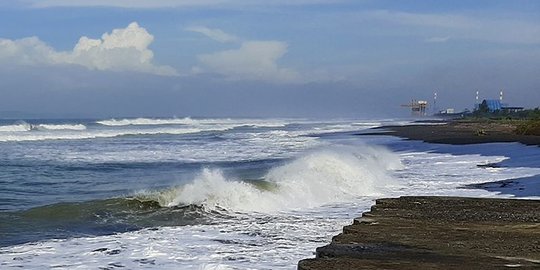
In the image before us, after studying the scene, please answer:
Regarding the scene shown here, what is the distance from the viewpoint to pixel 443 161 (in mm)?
28297

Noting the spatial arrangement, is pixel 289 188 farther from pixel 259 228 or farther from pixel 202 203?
pixel 259 228

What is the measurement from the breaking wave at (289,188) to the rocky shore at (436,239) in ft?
30.1

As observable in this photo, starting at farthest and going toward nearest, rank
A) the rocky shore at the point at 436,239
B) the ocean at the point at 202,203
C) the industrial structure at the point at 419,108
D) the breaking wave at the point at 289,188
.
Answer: the industrial structure at the point at 419,108 < the breaking wave at the point at 289,188 < the ocean at the point at 202,203 < the rocky shore at the point at 436,239

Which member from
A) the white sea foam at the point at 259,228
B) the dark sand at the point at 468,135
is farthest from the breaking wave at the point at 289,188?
the dark sand at the point at 468,135

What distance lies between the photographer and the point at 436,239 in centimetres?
525

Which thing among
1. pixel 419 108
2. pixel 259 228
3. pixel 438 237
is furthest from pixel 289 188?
pixel 419 108

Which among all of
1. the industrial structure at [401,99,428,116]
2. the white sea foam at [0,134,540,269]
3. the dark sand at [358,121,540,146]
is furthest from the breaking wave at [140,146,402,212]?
the industrial structure at [401,99,428,116]

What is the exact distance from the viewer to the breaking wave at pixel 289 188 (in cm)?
1642

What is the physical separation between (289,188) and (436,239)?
13016 millimetres

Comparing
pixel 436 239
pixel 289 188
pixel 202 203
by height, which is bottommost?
pixel 202 203

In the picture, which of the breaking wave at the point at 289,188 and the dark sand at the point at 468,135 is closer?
the breaking wave at the point at 289,188

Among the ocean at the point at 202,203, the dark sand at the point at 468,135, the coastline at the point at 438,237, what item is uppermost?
the coastline at the point at 438,237

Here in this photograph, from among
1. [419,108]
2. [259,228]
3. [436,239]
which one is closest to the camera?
[436,239]

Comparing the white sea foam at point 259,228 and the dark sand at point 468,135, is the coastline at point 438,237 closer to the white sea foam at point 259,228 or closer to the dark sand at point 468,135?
the white sea foam at point 259,228
